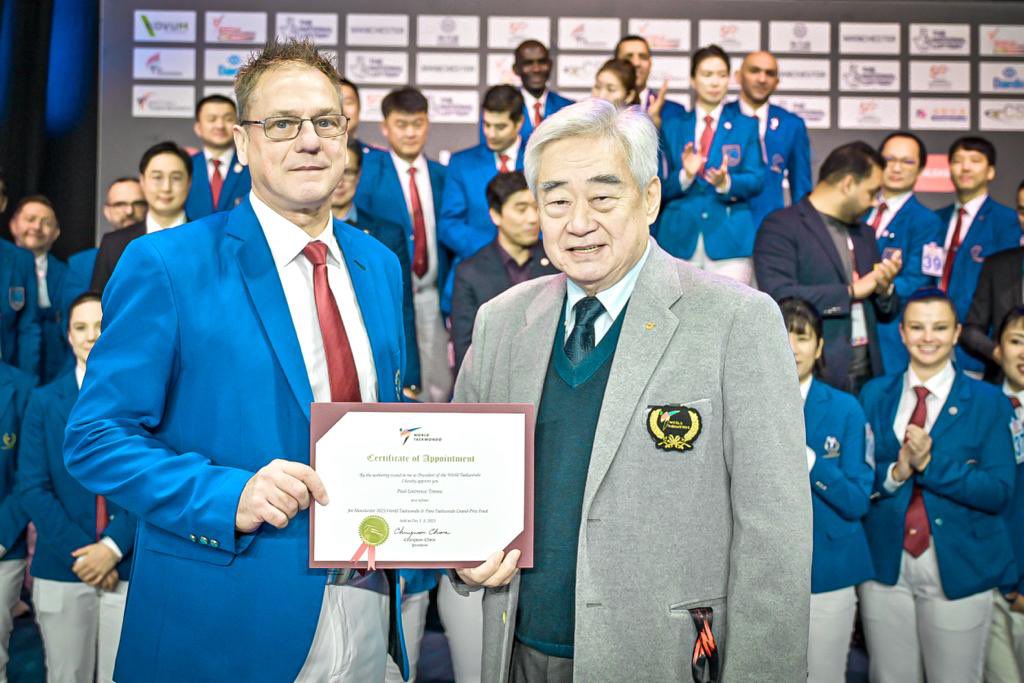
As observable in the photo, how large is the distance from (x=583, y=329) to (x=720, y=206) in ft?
12.7

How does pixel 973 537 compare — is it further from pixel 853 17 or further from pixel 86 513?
pixel 853 17

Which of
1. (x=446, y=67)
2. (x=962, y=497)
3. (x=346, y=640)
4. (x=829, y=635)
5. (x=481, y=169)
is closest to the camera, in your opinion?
(x=346, y=640)

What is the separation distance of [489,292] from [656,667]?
3386mm

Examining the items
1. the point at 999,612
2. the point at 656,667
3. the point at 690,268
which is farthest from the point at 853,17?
the point at 656,667

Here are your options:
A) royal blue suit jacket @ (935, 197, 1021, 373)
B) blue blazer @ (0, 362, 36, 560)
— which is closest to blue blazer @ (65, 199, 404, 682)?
blue blazer @ (0, 362, 36, 560)

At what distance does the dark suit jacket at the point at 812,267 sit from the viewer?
522cm

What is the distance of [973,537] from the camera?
4656 mm

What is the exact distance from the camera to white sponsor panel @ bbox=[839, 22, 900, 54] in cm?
771

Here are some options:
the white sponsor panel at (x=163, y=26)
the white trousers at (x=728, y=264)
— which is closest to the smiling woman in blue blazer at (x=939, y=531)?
the white trousers at (x=728, y=264)

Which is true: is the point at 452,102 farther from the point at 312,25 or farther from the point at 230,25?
the point at 230,25

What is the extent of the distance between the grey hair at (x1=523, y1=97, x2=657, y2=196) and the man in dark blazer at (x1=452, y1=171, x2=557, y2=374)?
3.04 meters

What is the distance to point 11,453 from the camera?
482 centimetres

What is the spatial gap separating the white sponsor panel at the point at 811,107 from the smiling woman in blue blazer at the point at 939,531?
3329mm

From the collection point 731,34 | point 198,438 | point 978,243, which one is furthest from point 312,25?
point 198,438
